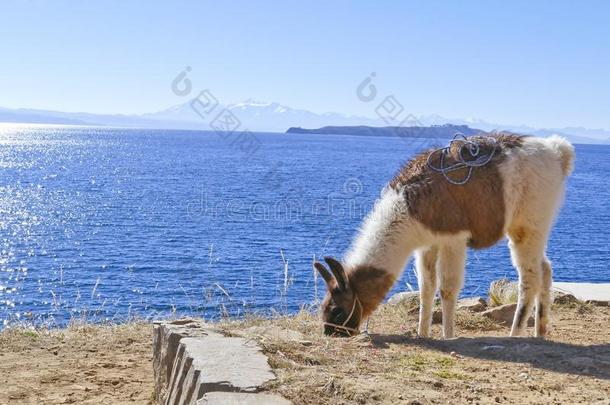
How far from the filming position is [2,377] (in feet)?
23.2

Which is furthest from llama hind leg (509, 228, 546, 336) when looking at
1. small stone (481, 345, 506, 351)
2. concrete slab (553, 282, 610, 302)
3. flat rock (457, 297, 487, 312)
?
concrete slab (553, 282, 610, 302)

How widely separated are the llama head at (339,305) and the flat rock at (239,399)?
3.27m

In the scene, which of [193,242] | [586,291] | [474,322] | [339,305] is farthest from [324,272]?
[193,242]

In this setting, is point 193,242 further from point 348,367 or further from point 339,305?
point 348,367

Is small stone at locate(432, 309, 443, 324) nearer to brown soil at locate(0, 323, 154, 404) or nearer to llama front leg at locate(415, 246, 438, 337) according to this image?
llama front leg at locate(415, 246, 438, 337)

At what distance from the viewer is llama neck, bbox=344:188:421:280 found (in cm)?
814

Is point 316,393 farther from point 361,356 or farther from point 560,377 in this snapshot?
point 560,377

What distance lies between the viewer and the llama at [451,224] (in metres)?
8.09

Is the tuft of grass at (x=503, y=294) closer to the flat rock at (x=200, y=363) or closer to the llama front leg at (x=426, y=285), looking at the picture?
the llama front leg at (x=426, y=285)

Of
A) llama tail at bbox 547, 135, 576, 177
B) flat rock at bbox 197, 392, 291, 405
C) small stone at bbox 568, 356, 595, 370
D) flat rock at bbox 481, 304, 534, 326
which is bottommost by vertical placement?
flat rock at bbox 481, 304, 534, 326

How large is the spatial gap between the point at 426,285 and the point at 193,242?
Result: 31.3 metres

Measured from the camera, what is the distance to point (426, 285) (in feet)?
28.6

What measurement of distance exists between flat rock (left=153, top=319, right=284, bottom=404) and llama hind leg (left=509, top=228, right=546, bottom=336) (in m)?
4.01

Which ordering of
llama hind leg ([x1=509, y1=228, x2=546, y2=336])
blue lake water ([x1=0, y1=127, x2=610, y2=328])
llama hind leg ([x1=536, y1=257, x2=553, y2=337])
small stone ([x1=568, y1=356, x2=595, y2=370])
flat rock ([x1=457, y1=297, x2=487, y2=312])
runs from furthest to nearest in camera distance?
blue lake water ([x1=0, y1=127, x2=610, y2=328]) → flat rock ([x1=457, y1=297, x2=487, y2=312]) → llama hind leg ([x1=536, y1=257, x2=553, y2=337]) → llama hind leg ([x1=509, y1=228, x2=546, y2=336]) → small stone ([x1=568, y1=356, x2=595, y2=370])
